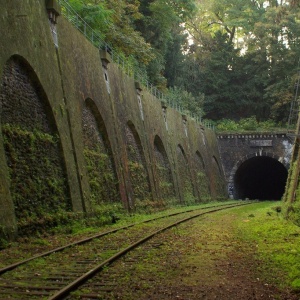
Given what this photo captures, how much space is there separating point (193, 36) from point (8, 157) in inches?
1951

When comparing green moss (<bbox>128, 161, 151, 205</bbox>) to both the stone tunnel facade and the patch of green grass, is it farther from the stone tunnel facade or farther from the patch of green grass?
the stone tunnel facade

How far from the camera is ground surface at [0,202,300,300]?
5656mm

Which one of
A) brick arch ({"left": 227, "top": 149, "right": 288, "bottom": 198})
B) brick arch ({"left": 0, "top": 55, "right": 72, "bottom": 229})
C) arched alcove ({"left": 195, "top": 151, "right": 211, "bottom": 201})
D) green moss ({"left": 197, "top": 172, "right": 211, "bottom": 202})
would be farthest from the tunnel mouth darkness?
brick arch ({"left": 0, "top": 55, "right": 72, "bottom": 229})

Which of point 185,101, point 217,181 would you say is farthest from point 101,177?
point 185,101

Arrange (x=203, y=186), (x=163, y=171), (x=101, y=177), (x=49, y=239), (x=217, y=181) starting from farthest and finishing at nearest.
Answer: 1. (x=217, y=181)
2. (x=203, y=186)
3. (x=163, y=171)
4. (x=101, y=177)
5. (x=49, y=239)

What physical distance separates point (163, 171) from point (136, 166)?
497cm

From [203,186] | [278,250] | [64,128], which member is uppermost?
[64,128]

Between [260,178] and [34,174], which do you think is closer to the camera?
[34,174]

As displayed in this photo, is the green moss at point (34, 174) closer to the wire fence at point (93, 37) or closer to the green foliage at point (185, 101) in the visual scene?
the wire fence at point (93, 37)

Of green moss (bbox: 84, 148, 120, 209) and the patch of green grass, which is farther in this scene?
green moss (bbox: 84, 148, 120, 209)

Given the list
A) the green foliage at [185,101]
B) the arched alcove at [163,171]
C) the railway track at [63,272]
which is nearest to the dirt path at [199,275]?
the railway track at [63,272]

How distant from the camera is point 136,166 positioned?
21.3 meters

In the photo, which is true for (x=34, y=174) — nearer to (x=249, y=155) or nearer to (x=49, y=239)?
(x=49, y=239)

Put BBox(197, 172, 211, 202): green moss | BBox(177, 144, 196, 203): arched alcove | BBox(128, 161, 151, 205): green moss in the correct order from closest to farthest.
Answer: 1. BBox(128, 161, 151, 205): green moss
2. BBox(177, 144, 196, 203): arched alcove
3. BBox(197, 172, 211, 202): green moss
